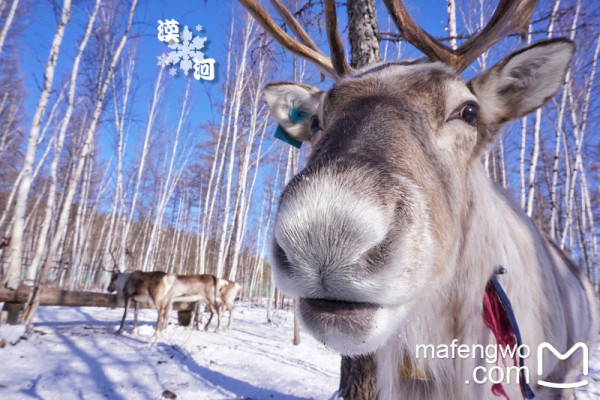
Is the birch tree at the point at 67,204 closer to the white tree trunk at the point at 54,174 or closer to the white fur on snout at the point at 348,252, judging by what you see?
the white tree trunk at the point at 54,174

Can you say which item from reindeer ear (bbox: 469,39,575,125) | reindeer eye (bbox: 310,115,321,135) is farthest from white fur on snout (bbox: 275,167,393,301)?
reindeer ear (bbox: 469,39,575,125)

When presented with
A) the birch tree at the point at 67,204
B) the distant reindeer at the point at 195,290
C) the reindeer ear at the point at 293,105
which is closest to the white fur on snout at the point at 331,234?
the reindeer ear at the point at 293,105

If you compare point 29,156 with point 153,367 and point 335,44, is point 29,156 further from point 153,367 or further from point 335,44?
point 335,44

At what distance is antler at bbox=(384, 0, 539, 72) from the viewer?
1.89m

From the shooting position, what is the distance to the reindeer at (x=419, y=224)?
37.2 inches

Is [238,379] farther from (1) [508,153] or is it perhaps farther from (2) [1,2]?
(1) [508,153]

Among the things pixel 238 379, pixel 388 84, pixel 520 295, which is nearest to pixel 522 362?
pixel 520 295

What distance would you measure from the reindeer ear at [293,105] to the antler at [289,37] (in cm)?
28

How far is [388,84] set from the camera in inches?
66.6

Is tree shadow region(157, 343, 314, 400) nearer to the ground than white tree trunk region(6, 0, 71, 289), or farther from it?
nearer to the ground

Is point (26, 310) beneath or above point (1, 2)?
beneath

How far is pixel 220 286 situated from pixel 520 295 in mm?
11284

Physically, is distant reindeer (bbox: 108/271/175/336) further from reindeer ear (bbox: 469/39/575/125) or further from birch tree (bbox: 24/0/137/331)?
reindeer ear (bbox: 469/39/575/125)

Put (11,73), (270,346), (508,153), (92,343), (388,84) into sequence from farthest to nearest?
(11,73) → (508,153) → (270,346) → (92,343) → (388,84)
